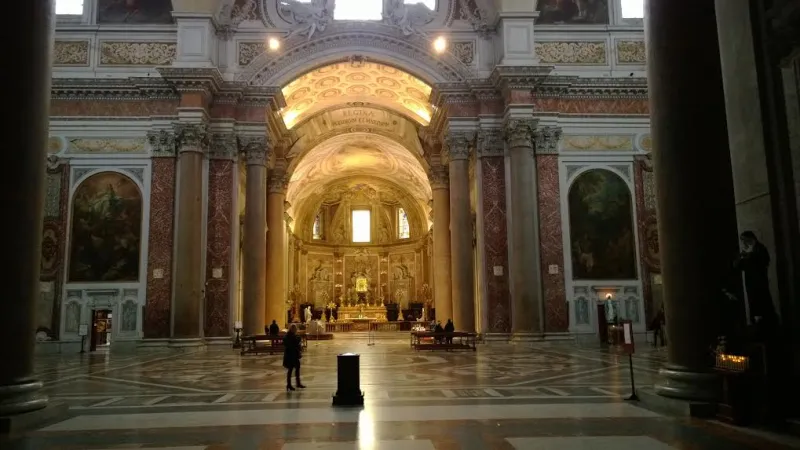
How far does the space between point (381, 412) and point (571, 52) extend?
20.1m

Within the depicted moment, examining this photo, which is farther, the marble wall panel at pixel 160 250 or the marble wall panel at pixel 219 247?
the marble wall panel at pixel 219 247

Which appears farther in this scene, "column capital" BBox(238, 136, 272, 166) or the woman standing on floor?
"column capital" BBox(238, 136, 272, 166)

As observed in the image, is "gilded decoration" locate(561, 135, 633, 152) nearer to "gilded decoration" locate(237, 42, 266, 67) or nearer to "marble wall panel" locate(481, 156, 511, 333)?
"marble wall panel" locate(481, 156, 511, 333)

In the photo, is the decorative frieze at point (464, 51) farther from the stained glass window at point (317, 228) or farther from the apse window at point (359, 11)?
the stained glass window at point (317, 228)

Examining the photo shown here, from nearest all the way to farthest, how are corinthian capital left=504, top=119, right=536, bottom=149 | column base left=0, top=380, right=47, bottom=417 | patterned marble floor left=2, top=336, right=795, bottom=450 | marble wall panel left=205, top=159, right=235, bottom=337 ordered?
patterned marble floor left=2, top=336, right=795, bottom=450
column base left=0, top=380, right=47, bottom=417
marble wall panel left=205, top=159, right=235, bottom=337
corinthian capital left=504, top=119, right=536, bottom=149

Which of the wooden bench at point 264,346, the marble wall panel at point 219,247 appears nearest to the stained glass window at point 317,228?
the marble wall panel at point 219,247

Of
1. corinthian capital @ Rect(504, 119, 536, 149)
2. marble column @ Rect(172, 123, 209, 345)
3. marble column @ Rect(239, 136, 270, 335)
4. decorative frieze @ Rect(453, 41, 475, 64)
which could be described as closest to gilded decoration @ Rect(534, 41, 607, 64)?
decorative frieze @ Rect(453, 41, 475, 64)

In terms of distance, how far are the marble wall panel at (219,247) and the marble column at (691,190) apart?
715 inches

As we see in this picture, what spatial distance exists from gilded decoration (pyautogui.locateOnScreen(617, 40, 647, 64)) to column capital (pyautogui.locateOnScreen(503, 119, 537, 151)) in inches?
187

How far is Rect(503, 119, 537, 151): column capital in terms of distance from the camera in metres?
22.9

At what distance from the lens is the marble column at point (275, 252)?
27219 mm

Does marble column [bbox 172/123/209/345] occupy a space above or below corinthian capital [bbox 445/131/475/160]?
below

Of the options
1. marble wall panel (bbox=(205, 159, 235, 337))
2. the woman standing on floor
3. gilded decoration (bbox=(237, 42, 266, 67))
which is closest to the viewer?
the woman standing on floor

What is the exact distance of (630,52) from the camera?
79.9 feet
